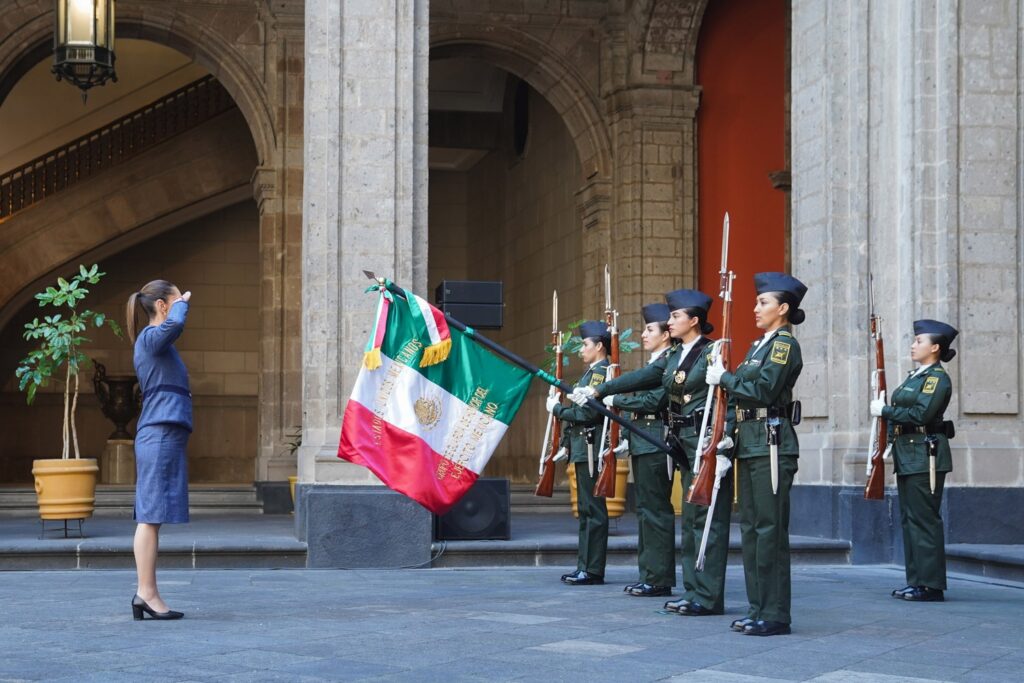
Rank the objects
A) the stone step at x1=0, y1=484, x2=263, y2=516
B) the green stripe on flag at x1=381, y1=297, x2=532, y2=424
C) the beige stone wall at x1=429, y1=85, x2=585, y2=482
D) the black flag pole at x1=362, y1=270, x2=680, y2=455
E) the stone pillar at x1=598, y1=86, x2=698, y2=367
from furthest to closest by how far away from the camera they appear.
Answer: the beige stone wall at x1=429, y1=85, x2=585, y2=482 < the stone pillar at x1=598, y1=86, x2=698, y2=367 < the stone step at x1=0, y1=484, x2=263, y2=516 < the green stripe on flag at x1=381, y1=297, x2=532, y2=424 < the black flag pole at x1=362, y1=270, x2=680, y2=455

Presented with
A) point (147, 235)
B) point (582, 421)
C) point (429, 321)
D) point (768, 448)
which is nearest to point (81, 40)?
point (429, 321)

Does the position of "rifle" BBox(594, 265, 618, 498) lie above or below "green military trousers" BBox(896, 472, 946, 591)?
above

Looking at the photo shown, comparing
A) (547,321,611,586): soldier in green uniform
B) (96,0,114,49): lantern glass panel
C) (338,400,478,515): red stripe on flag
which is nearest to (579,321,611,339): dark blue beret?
(547,321,611,586): soldier in green uniform

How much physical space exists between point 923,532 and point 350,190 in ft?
14.8

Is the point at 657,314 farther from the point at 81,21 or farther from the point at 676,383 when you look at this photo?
the point at 81,21

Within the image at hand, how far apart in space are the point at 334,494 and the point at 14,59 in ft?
28.7

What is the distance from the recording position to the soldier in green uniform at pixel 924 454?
27.2ft

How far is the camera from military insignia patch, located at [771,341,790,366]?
6.64 meters

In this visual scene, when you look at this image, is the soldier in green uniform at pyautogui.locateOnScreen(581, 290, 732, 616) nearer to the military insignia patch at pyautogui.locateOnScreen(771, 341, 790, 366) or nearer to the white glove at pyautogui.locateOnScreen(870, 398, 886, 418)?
the military insignia patch at pyautogui.locateOnScreen(771, 341, 790, 366)

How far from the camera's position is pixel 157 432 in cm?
683

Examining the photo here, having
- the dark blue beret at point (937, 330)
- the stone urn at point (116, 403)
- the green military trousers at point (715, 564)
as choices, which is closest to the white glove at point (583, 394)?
the green military trousers at point (715, 564)

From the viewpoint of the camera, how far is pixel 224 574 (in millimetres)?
9594

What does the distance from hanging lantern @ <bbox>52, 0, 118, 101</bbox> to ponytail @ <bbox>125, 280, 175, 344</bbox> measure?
240 inches

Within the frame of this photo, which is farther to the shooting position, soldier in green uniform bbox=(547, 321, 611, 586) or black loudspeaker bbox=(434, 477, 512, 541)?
black loudspeaker bbox=(434, 477, 512, 541)
